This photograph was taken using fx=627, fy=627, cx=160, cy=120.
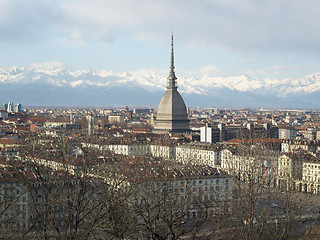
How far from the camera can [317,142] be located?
7575 cm

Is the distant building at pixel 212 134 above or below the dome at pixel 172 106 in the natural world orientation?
below

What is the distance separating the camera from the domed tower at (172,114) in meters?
108

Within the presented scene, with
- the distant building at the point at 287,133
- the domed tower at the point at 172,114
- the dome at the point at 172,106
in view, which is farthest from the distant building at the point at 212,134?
the distant building at the point at 287,133

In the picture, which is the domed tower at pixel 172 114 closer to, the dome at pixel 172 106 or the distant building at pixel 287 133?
the dome at pixel 172 106

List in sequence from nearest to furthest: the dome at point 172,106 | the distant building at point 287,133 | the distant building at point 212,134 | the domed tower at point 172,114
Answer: the distant building at point 212,134, the distant building at point 287,133, the domed tower at point 172,114, the dome at point 172,106

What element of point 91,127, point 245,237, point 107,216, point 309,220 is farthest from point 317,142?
Result: point 107,216

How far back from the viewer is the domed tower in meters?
108

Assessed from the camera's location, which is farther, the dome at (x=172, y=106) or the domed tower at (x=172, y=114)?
the dome at (x=172, y=106)

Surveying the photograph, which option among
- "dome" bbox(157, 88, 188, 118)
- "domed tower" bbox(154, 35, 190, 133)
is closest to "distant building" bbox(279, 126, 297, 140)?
"domed tower" bbox(154, 35, 190, 133)

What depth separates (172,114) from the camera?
10819 centimetres

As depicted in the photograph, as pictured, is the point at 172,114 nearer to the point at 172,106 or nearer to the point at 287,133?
the point at 172,106

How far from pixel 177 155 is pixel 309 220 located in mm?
35885

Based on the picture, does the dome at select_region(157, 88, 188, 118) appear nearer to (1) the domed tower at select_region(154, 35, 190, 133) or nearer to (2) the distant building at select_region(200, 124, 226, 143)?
(1) the domed tower at select_region(154, 35, 190, 133)

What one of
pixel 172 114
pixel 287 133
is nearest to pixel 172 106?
pixel 172 114
